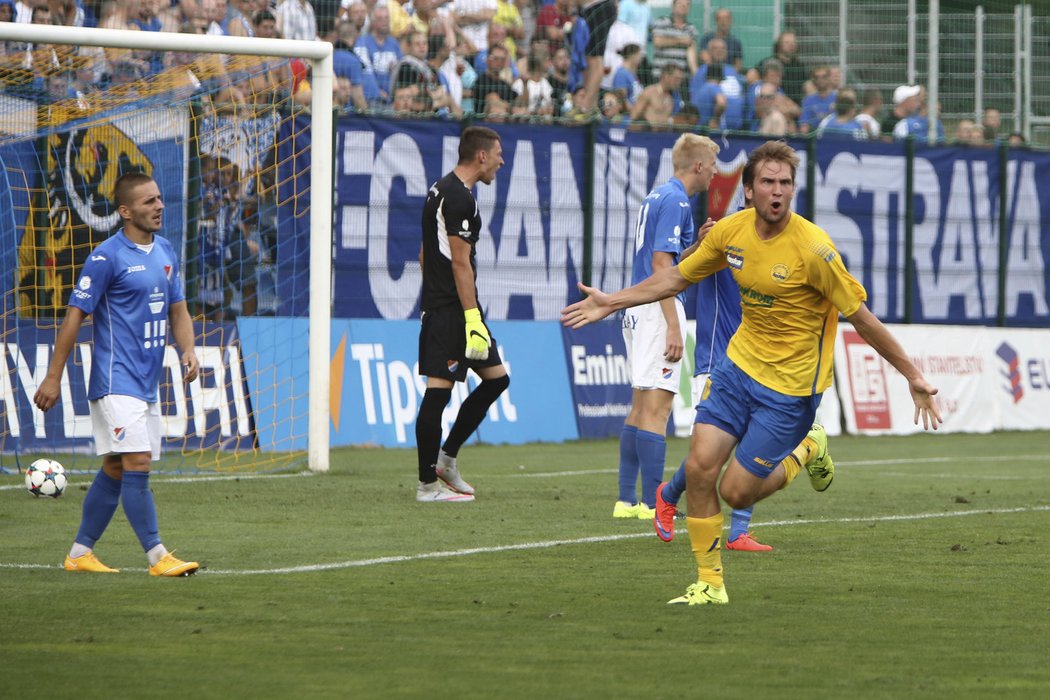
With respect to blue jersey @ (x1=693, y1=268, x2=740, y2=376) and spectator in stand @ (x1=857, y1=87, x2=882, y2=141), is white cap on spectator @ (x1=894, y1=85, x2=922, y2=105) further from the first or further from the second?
blue jersey @ (x1=693, y1=268, x2=740, y2=376)

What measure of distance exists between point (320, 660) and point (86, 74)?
31.2 feet

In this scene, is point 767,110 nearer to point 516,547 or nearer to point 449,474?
point 449,474

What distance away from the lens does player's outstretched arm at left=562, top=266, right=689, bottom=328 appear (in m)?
7.52

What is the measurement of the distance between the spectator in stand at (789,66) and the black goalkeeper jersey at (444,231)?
32.4 feet

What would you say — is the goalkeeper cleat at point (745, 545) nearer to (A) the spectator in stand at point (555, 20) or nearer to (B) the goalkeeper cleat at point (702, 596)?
(B) the goalkeeper cleat at point (702, 596)

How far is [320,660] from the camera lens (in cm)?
592

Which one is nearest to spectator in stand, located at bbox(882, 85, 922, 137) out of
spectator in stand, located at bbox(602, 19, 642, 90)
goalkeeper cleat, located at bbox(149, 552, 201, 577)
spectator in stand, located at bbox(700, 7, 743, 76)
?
spectator in stand, located at bbox(700, 7, 743, 76)

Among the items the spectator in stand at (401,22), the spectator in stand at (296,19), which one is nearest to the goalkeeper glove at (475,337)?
the spectator in stand at (296,19)

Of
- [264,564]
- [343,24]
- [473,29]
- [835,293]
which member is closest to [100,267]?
[264,564]

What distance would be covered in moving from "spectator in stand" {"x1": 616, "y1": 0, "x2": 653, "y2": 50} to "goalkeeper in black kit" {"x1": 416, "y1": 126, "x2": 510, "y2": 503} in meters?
9.06

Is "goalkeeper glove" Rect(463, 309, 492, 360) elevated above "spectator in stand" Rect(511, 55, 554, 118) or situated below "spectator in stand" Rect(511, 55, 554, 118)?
below

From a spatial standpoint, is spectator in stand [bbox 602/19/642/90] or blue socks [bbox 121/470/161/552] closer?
blue socks [bbox 121/470/161/552]

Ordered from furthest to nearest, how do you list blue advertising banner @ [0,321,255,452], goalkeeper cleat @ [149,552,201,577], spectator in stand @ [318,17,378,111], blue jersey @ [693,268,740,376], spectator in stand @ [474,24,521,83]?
spectator in stand @ [474,24,521,83] → spectator in stand @ [318,17,378,111] → blue advertising banner @ [0,321,255,452] → blue jersey @ [693,268,740,376] → goalkeeper cleat @ [149,552,201,577]

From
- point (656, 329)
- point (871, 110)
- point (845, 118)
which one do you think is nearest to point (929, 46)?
point (871, 110)
